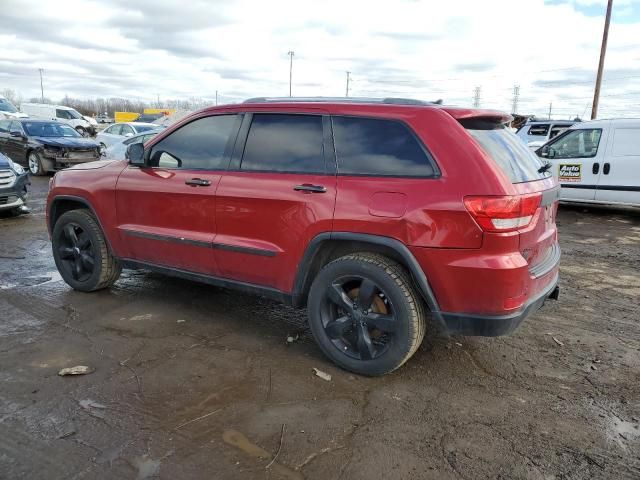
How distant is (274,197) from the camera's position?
3543mm

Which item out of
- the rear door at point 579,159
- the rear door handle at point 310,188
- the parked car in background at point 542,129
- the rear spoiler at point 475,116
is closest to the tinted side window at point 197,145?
the rear door handle at point 310,188

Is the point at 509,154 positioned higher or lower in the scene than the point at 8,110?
lower

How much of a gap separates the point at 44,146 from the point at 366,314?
44.5ft

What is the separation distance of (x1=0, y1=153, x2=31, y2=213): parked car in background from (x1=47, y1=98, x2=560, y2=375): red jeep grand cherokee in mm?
5439

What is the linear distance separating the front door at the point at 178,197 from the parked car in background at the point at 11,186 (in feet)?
17.3

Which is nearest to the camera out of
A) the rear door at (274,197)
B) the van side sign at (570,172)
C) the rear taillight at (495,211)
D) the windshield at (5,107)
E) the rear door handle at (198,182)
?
the rear taillight at (495,211)

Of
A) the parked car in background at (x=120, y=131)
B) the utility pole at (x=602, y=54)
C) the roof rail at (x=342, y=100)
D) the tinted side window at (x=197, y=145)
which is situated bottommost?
the parked car in background at (x=120, y=131)

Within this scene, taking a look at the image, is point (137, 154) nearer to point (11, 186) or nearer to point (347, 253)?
point (347, 253)

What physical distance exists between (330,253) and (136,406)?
1.54 meters

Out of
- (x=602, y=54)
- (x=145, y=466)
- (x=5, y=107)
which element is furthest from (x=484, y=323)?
(x=5, y=107)

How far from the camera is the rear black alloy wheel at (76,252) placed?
4887 millimetres

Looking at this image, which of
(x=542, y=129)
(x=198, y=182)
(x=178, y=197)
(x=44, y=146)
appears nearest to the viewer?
(x=198, y=182)

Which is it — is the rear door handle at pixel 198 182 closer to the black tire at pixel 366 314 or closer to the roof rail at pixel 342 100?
the roof rail at pixel 342 100

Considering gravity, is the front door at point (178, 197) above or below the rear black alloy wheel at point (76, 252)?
above
